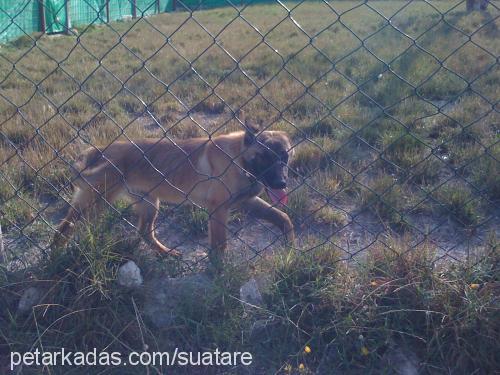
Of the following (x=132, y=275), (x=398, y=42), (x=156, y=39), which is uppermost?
(x=132, y=275)

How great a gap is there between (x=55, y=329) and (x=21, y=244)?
0.76 m

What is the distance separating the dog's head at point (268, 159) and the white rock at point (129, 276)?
1084 mm

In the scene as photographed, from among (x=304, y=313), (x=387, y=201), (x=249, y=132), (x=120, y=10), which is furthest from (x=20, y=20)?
(x=304, y=313)

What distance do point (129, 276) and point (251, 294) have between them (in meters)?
0.55

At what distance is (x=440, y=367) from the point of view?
79.8 inches

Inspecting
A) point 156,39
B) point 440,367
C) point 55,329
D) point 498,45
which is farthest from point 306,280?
point 156,39

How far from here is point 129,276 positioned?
2398 mm

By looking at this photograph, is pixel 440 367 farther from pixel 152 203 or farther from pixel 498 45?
pixel 498 45

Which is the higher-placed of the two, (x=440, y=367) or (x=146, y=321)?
(x=440, y=367)

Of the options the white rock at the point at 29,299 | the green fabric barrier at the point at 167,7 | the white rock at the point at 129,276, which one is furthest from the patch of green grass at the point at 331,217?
the green fabric barrier at the point at 167,7

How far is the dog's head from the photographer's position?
10.9 feet

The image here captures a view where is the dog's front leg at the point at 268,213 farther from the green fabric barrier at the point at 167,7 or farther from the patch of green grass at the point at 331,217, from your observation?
the green fabric barrier at the point at 167,7

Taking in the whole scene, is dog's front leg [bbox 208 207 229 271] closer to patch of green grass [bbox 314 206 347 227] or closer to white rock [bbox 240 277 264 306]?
white rock [bbox 240 277 264 306]

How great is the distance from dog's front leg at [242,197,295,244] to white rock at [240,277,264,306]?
95 centimetres
